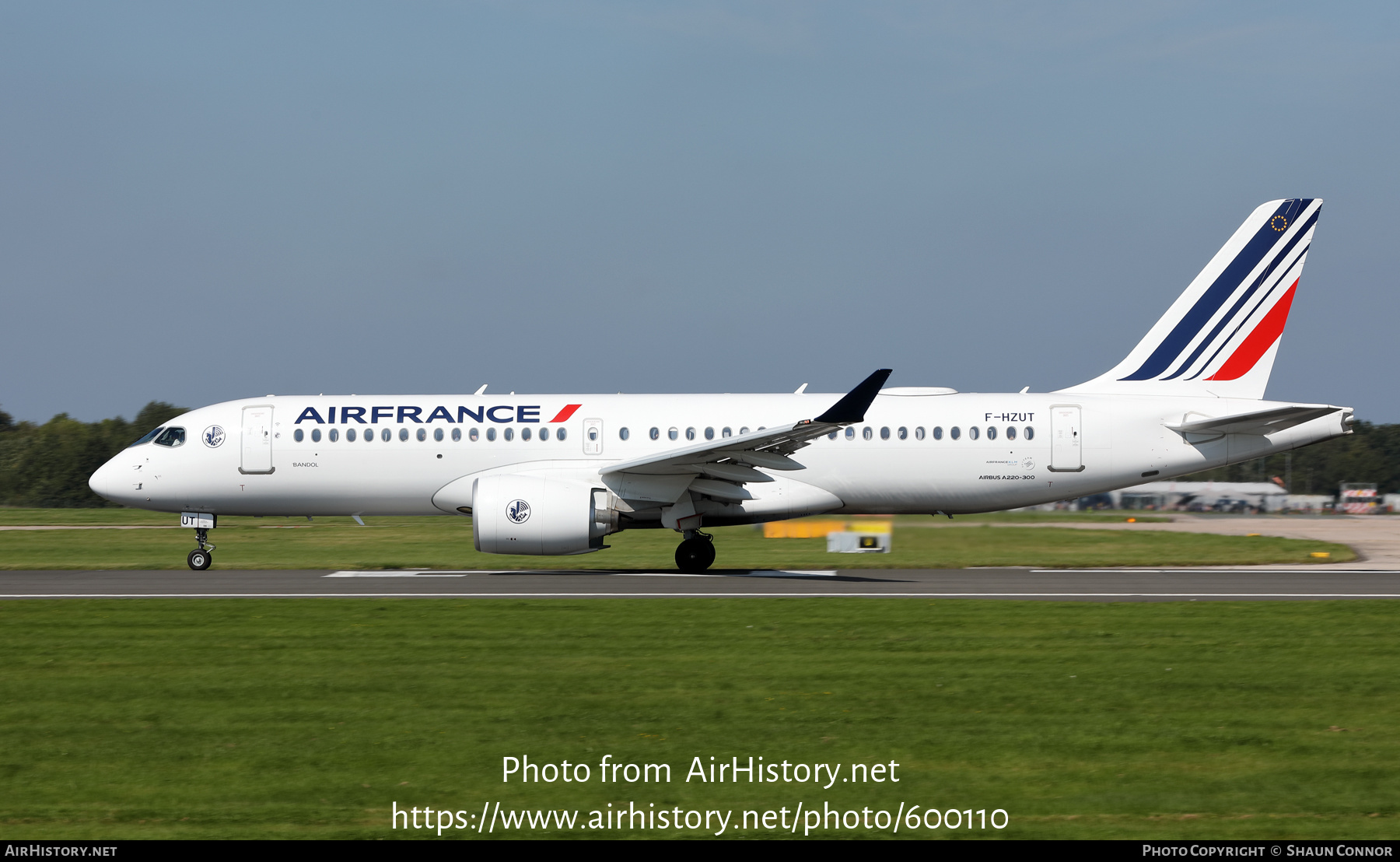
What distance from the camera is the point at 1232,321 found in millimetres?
24328

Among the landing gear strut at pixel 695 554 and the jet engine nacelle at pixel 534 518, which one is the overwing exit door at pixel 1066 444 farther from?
the jet engine nacelle at pixel 534 518

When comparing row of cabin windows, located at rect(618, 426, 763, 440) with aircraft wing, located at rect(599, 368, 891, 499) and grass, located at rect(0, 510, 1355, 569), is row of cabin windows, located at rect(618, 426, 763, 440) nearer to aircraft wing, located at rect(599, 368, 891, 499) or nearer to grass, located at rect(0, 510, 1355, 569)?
aircraft wing, located at rect(599, 368, 891, 499)

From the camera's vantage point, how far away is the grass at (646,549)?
23.6m

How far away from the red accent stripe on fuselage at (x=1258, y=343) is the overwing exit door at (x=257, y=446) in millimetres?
18575

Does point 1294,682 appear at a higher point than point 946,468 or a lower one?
lower

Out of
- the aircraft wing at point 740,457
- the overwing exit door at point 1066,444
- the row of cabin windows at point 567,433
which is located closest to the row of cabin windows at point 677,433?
the row of cabin windows at point 567,433

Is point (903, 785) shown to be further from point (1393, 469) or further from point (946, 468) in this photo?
point (1393, 469)

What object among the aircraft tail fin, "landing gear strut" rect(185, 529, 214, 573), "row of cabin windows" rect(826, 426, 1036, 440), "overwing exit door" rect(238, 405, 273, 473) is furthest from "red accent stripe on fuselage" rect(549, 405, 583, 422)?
the aircraft tail fin

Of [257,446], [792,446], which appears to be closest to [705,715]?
[792,446]

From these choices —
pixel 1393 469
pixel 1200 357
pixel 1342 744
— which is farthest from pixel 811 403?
pixel 1393 469

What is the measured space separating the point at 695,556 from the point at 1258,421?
10537mm

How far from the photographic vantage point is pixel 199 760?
7.67 m

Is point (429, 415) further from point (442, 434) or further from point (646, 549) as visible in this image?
point (646, 549)

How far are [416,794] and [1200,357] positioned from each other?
21132mm
